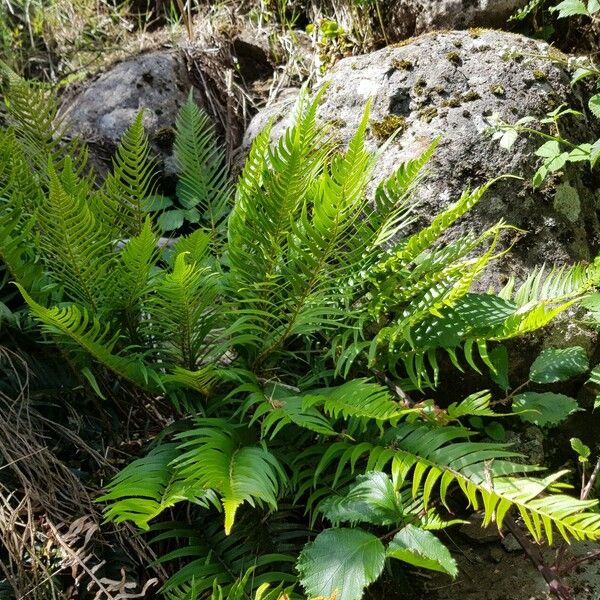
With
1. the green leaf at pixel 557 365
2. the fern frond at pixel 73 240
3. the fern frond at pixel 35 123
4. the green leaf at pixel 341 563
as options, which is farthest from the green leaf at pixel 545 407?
the fern frond at pixel 35 123

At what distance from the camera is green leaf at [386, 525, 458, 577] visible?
4.93 ft

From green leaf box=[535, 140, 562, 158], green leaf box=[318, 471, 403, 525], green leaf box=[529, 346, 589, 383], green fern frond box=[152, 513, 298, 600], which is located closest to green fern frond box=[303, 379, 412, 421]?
green leaf box=[318, 471, 403, 525]

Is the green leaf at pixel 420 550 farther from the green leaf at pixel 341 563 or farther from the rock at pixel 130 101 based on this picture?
the rock at pixel 130 101

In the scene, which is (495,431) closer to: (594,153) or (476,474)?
(476,474)

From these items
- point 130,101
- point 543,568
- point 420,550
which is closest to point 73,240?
point 420,550

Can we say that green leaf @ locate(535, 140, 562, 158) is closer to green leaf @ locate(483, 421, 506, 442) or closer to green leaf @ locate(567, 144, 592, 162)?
green leaf @ locate(567, 144, 592, 162)

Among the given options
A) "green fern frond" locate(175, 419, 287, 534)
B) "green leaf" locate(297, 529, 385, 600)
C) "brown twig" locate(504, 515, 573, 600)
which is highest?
"green fern frond" locate(175, 419, 287, 534)

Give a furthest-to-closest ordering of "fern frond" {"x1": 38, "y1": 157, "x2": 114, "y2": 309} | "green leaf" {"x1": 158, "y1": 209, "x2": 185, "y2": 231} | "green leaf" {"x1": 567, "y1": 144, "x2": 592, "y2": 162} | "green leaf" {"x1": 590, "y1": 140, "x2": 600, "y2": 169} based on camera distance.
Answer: "green leaf" {"x1": 158, "y1": 209, "x2": 185, "y2": 231}
"green leaf" {"x1": 567, "y1": 144, "x2": 592, "y2": 162}
"green leaf" {"x1": 590, "y1": 140, "x2": 600, "y2": 169}
"fern frond" {"x1": 38, "y1": 157, "x2": 114, "y2": 309}

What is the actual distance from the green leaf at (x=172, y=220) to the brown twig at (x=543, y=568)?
1855mm

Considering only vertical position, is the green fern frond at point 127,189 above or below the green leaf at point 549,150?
above

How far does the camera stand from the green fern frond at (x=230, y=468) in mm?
1494

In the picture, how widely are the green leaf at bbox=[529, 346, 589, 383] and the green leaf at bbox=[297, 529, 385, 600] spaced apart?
743mm

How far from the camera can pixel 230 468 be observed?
1.63 m

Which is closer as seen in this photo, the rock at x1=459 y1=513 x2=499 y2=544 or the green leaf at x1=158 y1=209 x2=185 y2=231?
the rock at x1=459 y1=513 x2=499 y2=544
